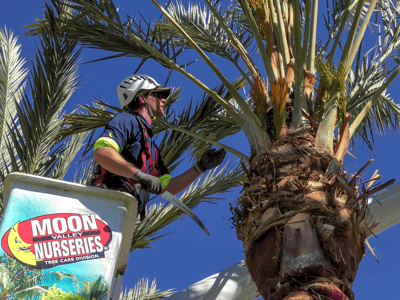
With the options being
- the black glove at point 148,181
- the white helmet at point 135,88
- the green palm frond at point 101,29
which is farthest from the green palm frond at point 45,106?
the black glove at point 148,181

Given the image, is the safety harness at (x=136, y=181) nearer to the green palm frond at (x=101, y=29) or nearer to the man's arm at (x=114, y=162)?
the man's arm at (x=114, y=162)

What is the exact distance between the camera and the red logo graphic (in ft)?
7.91

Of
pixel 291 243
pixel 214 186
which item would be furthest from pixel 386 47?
pixel 291 243

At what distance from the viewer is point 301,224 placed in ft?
9.75

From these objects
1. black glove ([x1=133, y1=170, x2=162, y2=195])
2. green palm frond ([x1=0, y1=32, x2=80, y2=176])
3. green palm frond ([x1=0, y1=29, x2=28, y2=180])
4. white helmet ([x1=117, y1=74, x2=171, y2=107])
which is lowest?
black glove ([x1=133, y1=170, x2=162, y2=195])

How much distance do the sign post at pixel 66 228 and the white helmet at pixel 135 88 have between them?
1.34m

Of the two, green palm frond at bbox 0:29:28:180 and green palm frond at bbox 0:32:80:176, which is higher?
green palm frond at bbox 0:29:28:180

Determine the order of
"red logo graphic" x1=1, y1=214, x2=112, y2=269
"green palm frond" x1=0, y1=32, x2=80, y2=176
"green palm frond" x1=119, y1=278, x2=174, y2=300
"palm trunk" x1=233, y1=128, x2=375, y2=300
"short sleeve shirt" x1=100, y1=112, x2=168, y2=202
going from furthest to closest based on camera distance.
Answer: "green palm frond" x1=119, y1=278, x2=174, y2=300, "green palm frond" x1=0, y1=32, x2=80, y2=176, "short sleeve shirt" x1=100, y1=112, x2=168, y2=202, "palm trunk" x1=233, y1=128, x2=375, y2=300, "red logo graphic" x1=1, y1=214, x2=112, y2=269

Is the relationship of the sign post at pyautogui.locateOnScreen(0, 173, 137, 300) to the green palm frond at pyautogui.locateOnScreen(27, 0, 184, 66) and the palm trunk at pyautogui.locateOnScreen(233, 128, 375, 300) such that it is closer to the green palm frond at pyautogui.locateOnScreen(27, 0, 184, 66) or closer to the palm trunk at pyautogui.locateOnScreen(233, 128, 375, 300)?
the palm trunk at pyautogui.locateOnScreen(233, 128, 375, 300)

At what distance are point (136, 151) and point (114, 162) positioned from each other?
313 millimetres

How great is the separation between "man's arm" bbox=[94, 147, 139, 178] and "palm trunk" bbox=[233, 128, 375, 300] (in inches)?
31.6

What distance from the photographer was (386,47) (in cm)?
500

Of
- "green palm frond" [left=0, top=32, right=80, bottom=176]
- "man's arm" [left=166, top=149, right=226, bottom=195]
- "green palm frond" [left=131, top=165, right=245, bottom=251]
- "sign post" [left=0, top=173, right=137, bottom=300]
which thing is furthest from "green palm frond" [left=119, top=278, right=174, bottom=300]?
"sign post" [left=0, top=173, right=137, bottom=300]

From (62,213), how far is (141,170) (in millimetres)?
759
